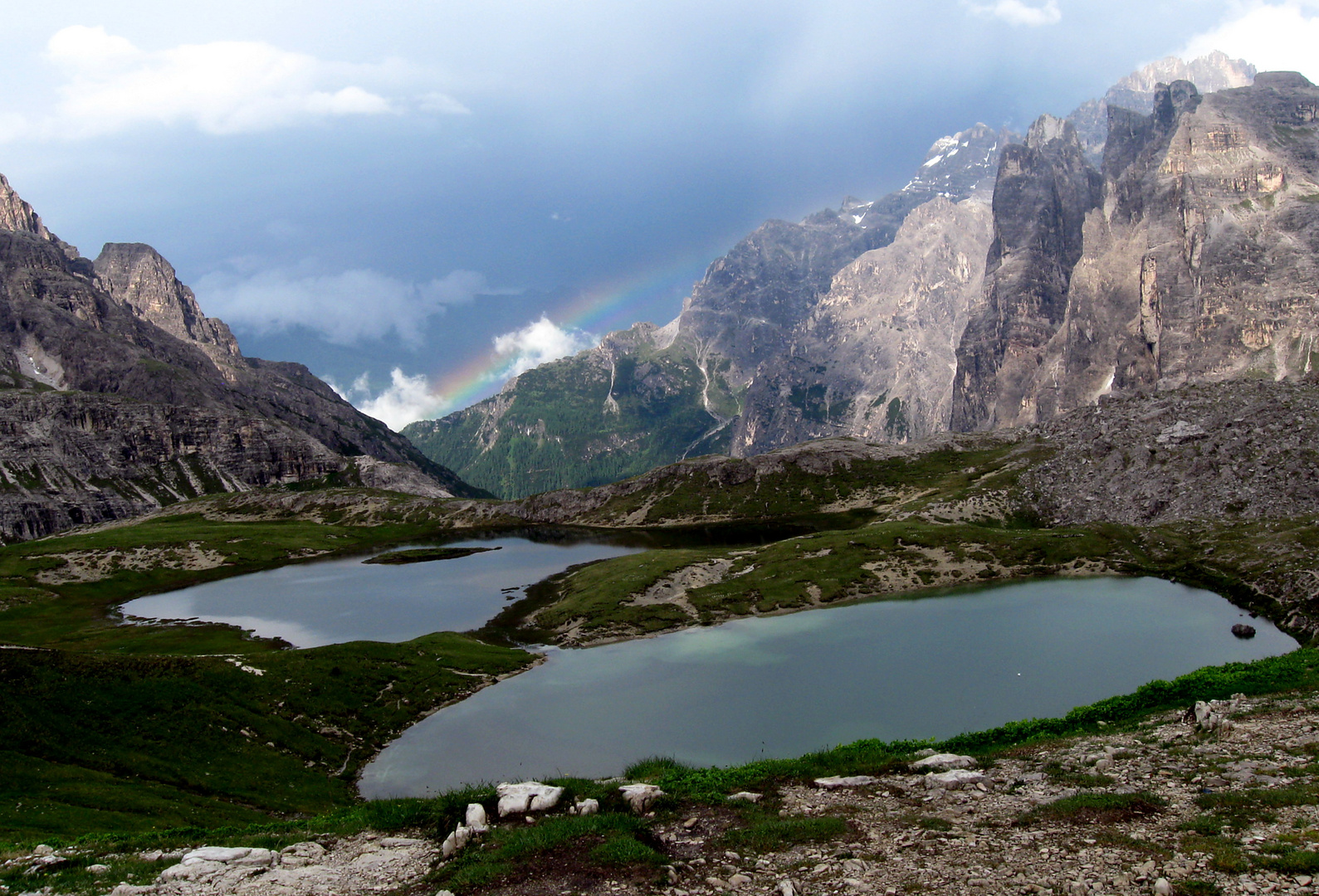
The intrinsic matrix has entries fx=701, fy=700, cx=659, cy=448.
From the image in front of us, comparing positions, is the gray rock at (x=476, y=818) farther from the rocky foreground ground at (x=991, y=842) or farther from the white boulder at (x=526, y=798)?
the rocky foreground ground at (x=991, y=842)

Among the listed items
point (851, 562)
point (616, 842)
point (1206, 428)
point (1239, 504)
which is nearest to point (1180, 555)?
point (1239, 504)

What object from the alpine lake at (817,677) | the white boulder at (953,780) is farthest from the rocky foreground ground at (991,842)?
the alpine lake at (817,677)

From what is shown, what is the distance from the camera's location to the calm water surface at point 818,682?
5641cm

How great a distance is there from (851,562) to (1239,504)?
7198 cm

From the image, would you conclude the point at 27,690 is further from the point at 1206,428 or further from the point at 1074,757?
the point at 1206,428

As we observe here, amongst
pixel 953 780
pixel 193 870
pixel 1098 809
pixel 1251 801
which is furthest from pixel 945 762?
pixel 193 870

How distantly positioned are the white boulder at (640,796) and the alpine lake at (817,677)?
26.2m

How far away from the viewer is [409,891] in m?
19.3

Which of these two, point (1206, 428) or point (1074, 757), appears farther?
point (1206, 428)

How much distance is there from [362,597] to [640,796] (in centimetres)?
13965

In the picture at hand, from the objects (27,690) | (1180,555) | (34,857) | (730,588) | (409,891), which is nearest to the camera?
(409,891)

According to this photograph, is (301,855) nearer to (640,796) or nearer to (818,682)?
(640,796)

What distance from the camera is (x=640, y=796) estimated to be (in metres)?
23.9

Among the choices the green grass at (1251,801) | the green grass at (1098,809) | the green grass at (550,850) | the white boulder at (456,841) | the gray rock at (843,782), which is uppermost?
the green grass at (1251,801)
